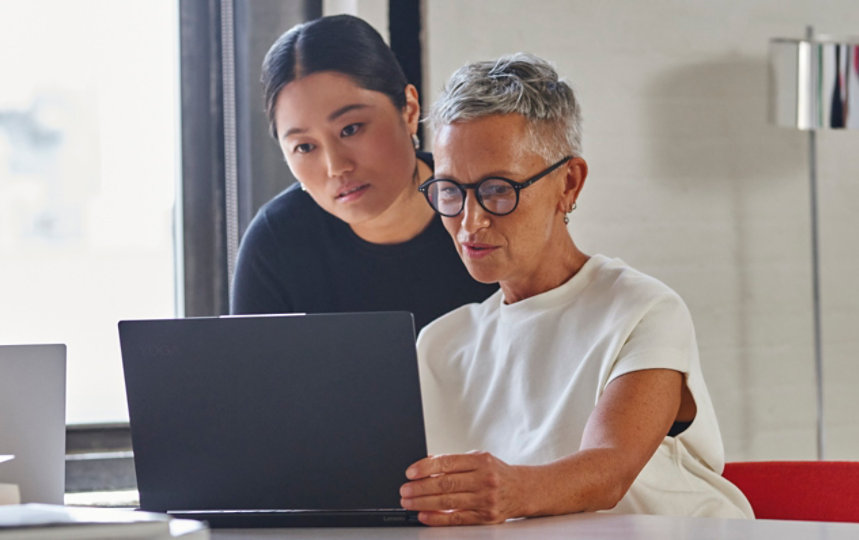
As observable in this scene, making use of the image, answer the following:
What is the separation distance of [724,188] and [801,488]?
6.03 feet

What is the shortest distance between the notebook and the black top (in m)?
1.41

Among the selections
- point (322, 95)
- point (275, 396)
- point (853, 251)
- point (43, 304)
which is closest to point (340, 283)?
point (322, 95)

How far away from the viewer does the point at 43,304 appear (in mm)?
3160

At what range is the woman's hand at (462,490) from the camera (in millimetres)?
1382

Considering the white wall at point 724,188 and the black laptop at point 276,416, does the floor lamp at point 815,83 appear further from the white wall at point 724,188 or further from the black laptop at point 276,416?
the black laptop at point 276,416

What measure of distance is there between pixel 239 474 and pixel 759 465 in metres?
0.93

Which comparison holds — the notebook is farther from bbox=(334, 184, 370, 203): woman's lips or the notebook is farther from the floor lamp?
the floor lamp

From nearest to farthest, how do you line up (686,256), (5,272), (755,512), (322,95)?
(755,512)
(322,95)
(5,272)
(686,256)

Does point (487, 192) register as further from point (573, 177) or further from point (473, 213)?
point (573, 177)

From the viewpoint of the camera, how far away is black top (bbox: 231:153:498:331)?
288 cm

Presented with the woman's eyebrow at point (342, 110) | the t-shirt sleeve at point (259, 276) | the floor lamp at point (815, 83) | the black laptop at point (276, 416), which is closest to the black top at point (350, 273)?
the t-shirt sleeve at point (259, 276)

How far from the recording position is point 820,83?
3260 millimetres

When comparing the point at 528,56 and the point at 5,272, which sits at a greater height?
the point at 528,56

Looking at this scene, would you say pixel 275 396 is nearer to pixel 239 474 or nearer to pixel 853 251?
pixel 239 474
